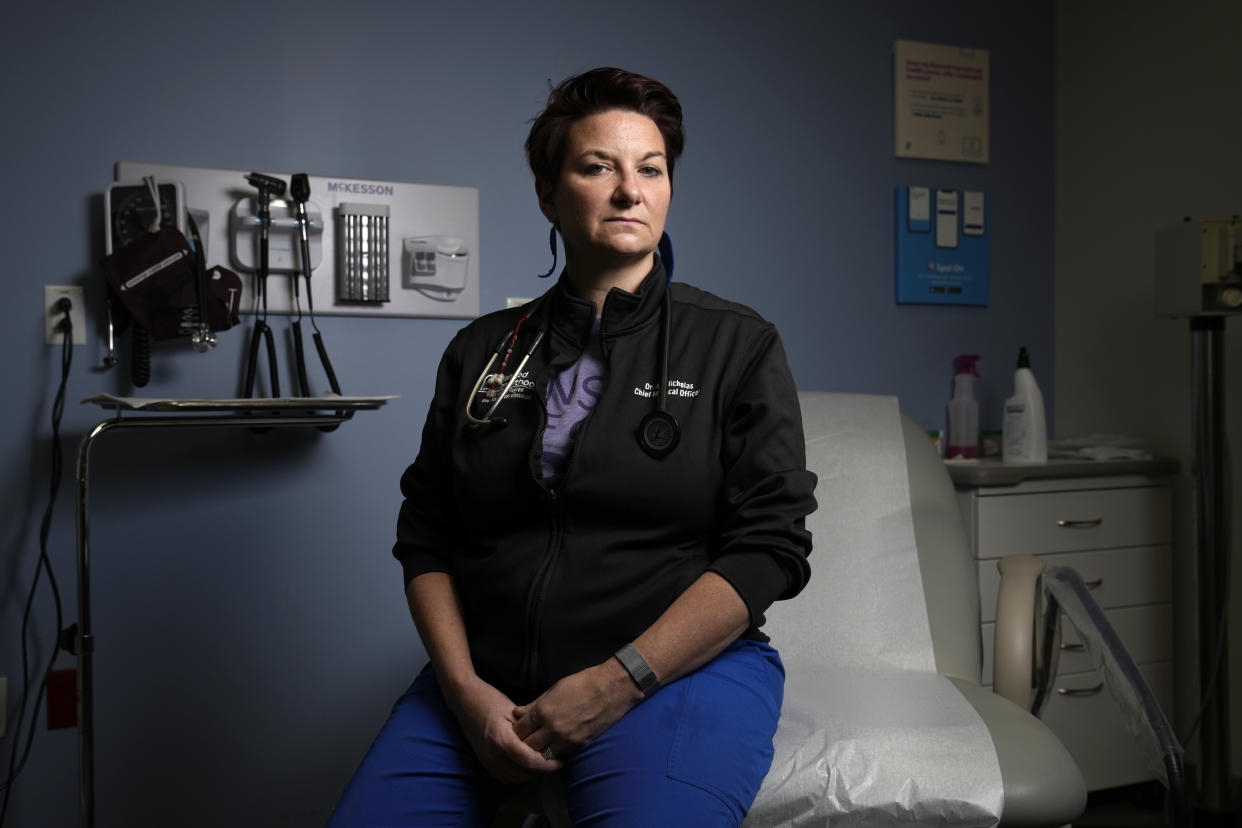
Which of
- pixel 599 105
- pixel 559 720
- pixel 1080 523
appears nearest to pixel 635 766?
pixel 559 720

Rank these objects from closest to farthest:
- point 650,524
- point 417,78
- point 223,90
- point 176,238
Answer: point 650,524, point 176,238, point 223,90, point 417,78

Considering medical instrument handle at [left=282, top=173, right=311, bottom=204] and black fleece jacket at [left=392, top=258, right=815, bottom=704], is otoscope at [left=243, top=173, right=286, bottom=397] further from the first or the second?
black fleece jacket at [left=392, top=258, right=815, bottom=704]

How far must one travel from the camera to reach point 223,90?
193 cm

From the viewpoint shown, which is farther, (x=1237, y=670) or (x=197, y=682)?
(x=1237, y=670)

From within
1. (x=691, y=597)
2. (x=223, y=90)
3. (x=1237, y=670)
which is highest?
(x=223, y=90)

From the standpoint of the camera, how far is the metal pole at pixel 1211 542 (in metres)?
2.02

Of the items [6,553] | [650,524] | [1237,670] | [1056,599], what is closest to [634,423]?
[650,524]

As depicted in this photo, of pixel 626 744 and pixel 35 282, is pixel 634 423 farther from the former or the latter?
pixel 35 282

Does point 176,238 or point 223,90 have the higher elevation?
point 223,90

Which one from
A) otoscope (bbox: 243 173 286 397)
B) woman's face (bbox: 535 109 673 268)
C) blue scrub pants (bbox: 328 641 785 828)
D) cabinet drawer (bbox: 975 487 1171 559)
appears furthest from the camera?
cabinet drawer (bbox: 975 487 1171 559)

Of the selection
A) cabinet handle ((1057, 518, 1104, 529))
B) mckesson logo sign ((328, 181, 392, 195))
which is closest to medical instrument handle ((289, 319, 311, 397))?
mckesson logo sign ((328, 181, 392, 195))

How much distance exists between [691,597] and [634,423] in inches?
8.7

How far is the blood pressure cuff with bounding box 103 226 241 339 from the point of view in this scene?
1743mm

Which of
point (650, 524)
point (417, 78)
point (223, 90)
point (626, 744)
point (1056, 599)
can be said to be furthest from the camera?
point (417, 78)
